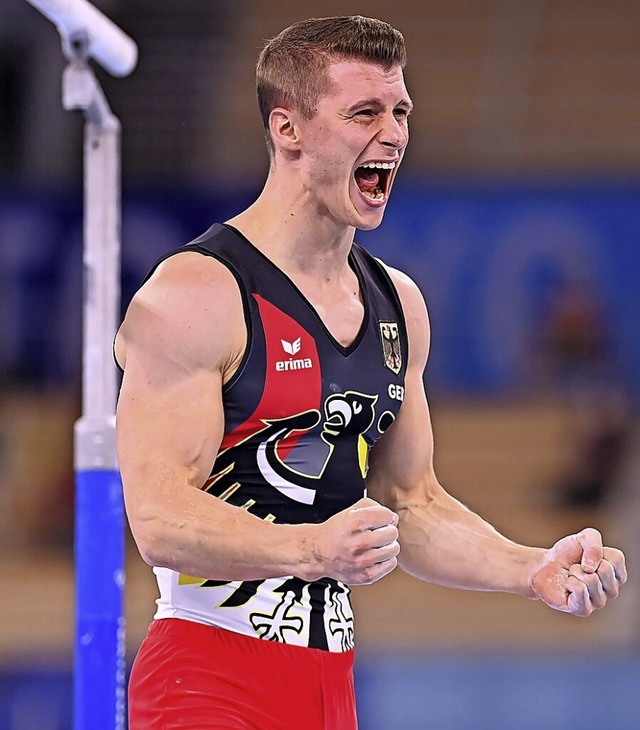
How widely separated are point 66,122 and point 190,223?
1.20 m

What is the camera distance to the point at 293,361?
8.78 ft

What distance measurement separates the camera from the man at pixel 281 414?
8.29 ft

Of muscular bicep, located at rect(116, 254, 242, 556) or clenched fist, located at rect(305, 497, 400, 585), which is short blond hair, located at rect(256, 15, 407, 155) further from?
clenched fist, located at rect(305, 497, 400, 585)

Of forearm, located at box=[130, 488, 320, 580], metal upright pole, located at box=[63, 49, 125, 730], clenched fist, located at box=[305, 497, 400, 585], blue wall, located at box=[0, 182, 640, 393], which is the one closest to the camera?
clenched fist, located at box=[305, 497, 400, 585]

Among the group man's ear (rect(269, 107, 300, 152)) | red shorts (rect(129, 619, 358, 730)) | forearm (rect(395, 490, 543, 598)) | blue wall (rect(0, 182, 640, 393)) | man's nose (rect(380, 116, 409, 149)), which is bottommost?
red shorts (rect(129, 619, 358, 730))

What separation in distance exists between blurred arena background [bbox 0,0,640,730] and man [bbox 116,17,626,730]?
4347 mm

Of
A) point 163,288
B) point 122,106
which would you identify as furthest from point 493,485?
point 163,288

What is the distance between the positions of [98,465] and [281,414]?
0.83 meters

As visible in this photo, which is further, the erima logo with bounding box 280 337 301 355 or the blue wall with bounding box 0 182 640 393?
the blue wall with bounding box 0 182 640 393

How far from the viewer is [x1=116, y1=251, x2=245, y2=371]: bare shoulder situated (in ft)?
8.36

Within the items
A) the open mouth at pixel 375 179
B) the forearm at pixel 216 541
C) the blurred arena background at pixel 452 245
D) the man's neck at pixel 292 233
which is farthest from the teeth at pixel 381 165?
the blurred arena background at pixel 452 245

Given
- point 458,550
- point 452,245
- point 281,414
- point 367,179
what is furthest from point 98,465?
point 452,245

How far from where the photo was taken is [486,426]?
9.30 m

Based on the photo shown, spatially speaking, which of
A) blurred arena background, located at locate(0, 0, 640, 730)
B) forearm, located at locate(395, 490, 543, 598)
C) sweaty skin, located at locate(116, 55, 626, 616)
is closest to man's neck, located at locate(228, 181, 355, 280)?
sweaty skin, located at locate(116, 55, 626, 616)
